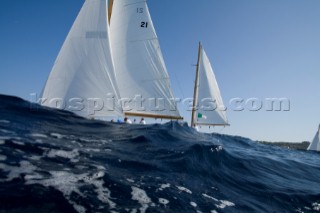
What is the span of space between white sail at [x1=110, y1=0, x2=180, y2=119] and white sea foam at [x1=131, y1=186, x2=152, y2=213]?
15414 mm

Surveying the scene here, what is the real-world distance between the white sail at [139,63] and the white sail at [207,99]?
13.8m

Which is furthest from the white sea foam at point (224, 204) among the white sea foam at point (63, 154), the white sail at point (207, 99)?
the white sail at point (207, 99)

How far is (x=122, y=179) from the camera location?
471 centimetres

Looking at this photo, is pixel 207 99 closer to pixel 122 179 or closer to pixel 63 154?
pixel 63 154

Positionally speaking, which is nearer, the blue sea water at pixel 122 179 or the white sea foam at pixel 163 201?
the blue sea water at pixel 122 179

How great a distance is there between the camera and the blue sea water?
11.9 ft

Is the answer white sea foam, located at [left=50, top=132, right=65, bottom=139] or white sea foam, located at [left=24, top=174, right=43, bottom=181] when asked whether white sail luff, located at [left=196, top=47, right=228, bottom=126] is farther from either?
white sea foam, located at [left=24, top=174, right=43, bottom=181]

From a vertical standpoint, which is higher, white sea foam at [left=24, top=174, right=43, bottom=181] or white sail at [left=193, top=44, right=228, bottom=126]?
white sail at [left=193, top=44, right=228, bottom=126]

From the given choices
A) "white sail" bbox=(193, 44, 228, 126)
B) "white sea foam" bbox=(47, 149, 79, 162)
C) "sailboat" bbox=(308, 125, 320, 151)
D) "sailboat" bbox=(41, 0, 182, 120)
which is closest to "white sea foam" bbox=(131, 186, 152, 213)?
"white sea foam" bbox=(47, 149, 79, 162)

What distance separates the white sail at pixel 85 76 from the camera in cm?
1390

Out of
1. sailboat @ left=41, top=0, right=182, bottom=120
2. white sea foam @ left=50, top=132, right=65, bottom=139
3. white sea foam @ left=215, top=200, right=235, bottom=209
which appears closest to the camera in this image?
white sea foam @ left=215, top=200, right=235, bottom=209

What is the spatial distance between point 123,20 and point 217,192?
764 inches

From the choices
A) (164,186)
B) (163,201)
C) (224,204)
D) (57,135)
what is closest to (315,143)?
(224,204)

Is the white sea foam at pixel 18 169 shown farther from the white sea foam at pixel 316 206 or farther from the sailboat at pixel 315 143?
the sailboat at pixel 315 143
